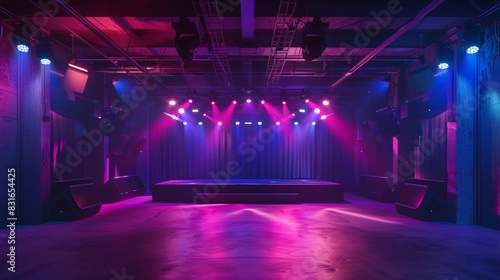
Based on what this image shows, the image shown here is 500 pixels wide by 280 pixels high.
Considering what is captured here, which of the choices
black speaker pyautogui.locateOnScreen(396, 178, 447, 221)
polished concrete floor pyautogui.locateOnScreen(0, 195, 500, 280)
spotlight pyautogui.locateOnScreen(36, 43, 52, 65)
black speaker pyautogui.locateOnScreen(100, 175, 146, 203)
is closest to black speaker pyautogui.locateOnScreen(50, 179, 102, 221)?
polished concrete floor pyautogui.locateOnScreen(0, 195, 500, 280)

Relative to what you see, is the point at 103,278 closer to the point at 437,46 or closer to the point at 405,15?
the point at 405,15

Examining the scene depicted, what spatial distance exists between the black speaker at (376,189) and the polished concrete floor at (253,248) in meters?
2.93

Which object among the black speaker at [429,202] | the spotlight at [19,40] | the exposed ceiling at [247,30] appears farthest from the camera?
the black speaker at [429,202]

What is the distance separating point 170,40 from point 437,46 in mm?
7098

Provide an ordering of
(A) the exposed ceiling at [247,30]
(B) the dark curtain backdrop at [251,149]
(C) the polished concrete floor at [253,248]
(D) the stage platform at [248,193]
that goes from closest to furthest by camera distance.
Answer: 1. (C) the polished concrete floor at [253,248]
2. (A) the exposed ceiling at [247,30]
3. (D) the stage platform at [248,193]
4. (B) the dark curtain backdrop at [251,149]

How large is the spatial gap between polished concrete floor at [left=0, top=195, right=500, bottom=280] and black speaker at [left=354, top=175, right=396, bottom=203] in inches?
115

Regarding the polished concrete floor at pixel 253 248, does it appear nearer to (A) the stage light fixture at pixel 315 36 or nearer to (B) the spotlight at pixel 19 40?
(A) the stage light fixture at pixel 315 36

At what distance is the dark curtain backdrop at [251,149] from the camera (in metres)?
15.6

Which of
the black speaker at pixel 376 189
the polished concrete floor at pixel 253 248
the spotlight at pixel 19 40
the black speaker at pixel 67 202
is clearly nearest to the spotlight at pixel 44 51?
the spotlight at pixel 19 40

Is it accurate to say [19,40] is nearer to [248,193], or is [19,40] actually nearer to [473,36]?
[248,193]

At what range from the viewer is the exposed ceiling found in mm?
6301

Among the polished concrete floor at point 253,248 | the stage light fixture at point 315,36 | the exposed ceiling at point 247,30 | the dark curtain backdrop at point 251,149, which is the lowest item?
the polished concrete floor at point 253,248

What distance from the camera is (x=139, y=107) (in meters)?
14.2

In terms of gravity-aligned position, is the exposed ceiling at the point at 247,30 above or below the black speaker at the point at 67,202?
above
